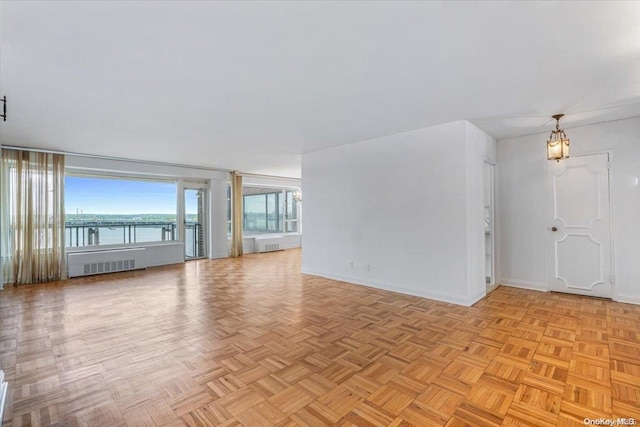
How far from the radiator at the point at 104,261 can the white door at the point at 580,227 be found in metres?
7.92

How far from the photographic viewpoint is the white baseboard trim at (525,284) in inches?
179

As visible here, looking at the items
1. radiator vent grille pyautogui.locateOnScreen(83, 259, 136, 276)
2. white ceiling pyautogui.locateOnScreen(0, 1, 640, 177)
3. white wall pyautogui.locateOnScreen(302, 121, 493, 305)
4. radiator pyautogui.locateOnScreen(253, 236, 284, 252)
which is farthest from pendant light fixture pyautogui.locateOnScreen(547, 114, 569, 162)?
radiator vent grille pyautogui.locateOnScreen(83, 259, 136, 276)

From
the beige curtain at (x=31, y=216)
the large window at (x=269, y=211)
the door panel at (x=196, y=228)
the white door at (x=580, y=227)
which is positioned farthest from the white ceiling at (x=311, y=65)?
the large window at (x=269, y=211)

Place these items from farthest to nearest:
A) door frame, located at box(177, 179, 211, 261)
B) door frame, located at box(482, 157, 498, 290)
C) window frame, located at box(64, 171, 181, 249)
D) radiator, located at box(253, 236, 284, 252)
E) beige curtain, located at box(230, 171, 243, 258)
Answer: radiator, located at box(253, 236, 284, 252) < beige curtain, located at box(230, 171, 243, 258) < door frame, located at box(177, 179, 211, 261) < window frame, located at box(64, 171, 181, 249) < door frame, located at box(482, 157, 498, 290)

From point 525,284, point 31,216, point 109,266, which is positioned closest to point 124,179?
point 31,216

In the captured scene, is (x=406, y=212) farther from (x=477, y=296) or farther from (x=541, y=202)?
(x=541, y=202)

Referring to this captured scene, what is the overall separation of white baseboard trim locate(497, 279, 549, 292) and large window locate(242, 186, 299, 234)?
270 inches

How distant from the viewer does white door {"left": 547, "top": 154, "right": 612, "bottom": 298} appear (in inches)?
162

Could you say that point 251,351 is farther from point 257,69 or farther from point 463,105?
point 463,105

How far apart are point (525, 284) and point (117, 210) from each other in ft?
27.2

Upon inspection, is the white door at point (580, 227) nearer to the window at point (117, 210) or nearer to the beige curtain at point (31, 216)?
the window at point (117, 210)

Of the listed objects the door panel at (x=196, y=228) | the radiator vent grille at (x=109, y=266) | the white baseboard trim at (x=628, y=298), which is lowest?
the white baseboard trim at (x=628, y=298)

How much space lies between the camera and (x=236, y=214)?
338 inches

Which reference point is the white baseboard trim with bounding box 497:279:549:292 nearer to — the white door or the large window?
the white door
